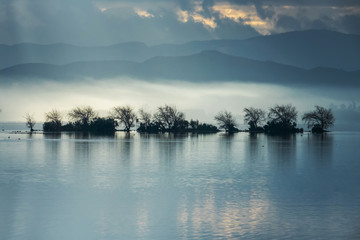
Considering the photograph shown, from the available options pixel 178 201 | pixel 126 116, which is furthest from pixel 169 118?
pixel 178 201

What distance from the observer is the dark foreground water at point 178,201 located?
1171 cm

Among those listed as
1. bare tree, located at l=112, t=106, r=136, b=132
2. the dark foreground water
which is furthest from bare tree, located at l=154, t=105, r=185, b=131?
the dark foreground water

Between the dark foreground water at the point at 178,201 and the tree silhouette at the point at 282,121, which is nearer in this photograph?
the dark foreground water at the point at 178,201

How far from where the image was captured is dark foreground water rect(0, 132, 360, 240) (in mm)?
11711

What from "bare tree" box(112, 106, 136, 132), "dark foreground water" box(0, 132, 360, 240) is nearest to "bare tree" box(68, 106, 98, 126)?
"bare tree" box(112, 106, 136, 132)

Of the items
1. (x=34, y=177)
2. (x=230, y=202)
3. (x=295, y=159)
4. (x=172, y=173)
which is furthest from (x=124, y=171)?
(x=295, y=159)

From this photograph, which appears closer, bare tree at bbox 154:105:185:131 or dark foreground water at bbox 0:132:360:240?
dark foreground water at bbox 0:132:360:240

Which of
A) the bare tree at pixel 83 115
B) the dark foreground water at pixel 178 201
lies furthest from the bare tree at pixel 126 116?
the dark foreground water at pixel 178 201

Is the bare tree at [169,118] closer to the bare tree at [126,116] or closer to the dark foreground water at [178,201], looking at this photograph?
the bare tree at [126,116]

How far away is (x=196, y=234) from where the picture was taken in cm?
1130

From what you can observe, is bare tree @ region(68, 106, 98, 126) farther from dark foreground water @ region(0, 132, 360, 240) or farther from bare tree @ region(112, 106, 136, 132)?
dark foreground water @ region(0, 132, 360, 240)

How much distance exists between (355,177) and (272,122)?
62.1 m

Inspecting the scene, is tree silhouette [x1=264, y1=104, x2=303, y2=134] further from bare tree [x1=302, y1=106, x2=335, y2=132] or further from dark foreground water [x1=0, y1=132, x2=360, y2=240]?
dark foreground water [x1=0, y1=132, x2=360, y2=240]

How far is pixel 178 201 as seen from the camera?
1541 cm
